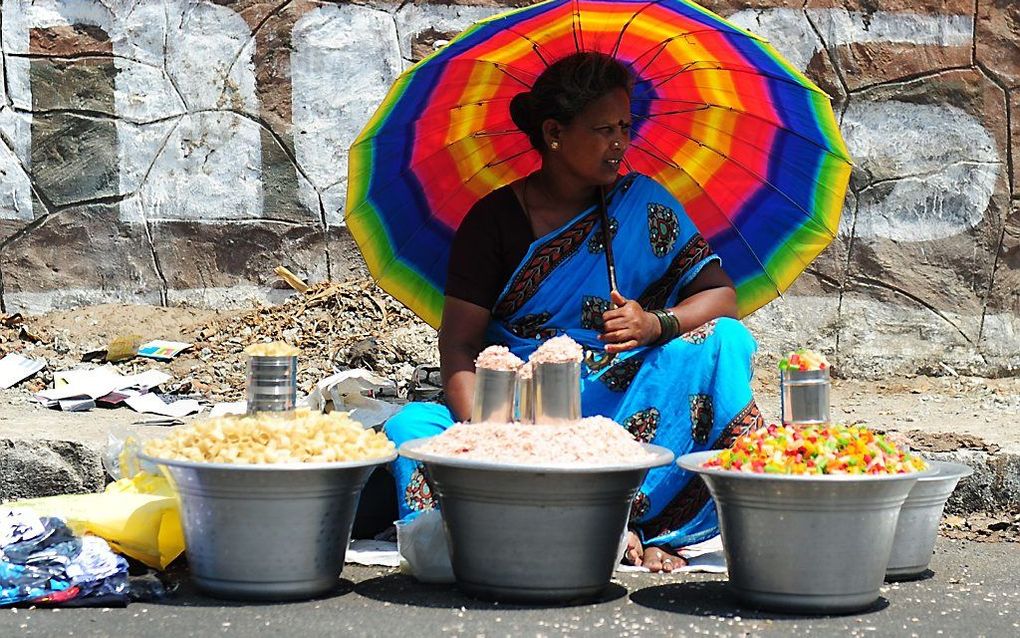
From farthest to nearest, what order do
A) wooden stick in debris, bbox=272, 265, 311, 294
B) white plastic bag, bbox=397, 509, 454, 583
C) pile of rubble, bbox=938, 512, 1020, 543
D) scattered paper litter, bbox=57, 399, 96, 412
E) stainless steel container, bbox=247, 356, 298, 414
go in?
wooden stick in debris, bbox=272, 265, 311, 294 < scattered paper litter, bbox=57, 399, 96, 412 < pile of rubble, bbox=938, 512, 1020, 543 < white plastic bag, bbox=397, 509, 454, 583 < stainless steel container, bbox=247, 356, 298, 414

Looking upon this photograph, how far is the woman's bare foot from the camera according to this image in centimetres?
371

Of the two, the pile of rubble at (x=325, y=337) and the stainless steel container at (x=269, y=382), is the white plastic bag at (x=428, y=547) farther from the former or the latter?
the pile of rubble at (x=325, y=337)

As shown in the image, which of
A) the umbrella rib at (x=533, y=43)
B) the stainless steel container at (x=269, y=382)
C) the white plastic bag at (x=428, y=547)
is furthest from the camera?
the umbrella rib at (x=533, y=43)

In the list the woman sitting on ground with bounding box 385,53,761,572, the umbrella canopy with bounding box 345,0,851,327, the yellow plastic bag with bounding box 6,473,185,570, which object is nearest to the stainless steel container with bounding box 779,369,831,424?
the woman sitting on ground with bounding box 385,53,761,572

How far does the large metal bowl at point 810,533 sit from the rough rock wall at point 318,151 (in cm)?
347

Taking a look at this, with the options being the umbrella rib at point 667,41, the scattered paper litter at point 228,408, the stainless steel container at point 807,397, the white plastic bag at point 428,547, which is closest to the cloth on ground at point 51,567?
the white plastic bag at point 428,547

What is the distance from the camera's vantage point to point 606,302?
400 cm

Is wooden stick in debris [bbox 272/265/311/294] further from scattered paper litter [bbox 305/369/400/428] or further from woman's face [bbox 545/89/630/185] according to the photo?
woman's face [bbox 545/89/630/185]

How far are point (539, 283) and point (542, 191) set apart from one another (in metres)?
0.34

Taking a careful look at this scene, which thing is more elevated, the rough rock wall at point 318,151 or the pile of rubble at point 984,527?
the rough rock wall at point 318,151

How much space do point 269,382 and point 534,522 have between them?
75 cm

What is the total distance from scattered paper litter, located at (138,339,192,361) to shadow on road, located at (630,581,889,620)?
10.8 ft

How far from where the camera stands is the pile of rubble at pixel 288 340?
605cm

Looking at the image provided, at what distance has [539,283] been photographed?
158 inches
